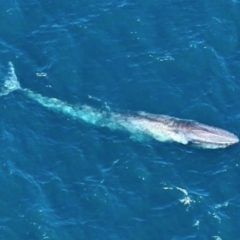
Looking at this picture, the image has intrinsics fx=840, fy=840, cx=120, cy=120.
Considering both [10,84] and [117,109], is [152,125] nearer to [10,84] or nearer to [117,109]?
[117,109]

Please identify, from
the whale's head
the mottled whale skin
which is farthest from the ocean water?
the mottled whale skin

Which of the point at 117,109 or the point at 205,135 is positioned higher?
the point at 117,109

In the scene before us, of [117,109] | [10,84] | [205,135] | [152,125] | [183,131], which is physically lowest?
[205,135]

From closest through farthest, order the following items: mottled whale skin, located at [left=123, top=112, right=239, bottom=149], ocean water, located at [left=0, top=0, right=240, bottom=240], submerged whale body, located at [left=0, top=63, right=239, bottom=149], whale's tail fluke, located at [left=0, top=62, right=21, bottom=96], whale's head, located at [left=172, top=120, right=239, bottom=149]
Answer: ocean water, located at [left=0, top=0, right=240, bottom=240], whale's head, located at [left=172, top=120, right=239, bottom=149], mottled whale skin, located at [left=123, top=112, right=239, bottom=149], submerged whale body, located at [left=0, top=63, right=239, bottom=149], whale's tail fluke, located at [left=0, top=62, right=21, bottom=96]

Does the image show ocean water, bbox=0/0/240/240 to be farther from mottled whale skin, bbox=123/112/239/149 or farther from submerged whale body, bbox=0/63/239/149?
mottled whale skin, bbox=123/112/239/149

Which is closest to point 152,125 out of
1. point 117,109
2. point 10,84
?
point 117,109

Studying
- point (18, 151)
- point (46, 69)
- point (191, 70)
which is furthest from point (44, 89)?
point (191, 70)

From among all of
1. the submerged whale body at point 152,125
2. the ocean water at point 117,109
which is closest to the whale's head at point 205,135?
the submerged whale body at point 152,125

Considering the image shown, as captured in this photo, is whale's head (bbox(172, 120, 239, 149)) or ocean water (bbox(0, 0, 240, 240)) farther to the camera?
whale's head (bbox(172, 120, 239, 149))
